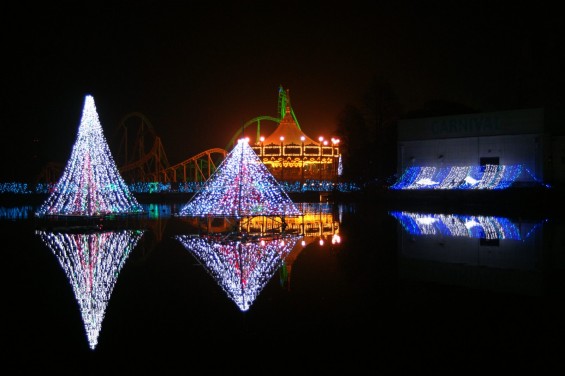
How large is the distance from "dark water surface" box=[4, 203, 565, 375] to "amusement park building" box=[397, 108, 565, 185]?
21408 mm

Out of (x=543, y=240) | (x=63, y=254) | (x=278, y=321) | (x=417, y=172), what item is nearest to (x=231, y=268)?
(x=278, y=321)

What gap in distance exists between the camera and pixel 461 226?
17.7 meters

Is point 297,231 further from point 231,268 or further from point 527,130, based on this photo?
point 527,130

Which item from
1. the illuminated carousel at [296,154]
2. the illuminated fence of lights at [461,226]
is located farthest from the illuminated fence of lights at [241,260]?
the illuminated carousel at [296,154]

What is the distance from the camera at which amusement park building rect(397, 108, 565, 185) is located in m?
31.9

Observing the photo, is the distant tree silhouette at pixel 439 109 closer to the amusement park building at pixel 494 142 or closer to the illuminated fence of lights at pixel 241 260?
the amusement park building at pixel 494 142

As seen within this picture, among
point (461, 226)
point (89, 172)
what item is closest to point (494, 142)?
point (461, 226)

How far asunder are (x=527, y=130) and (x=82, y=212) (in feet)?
81.1

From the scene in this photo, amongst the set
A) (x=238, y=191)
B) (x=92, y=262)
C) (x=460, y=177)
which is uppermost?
(x=460, y=177)

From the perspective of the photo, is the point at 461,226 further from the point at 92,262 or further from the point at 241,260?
the point at 92,262

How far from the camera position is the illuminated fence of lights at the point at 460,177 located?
1237 inches

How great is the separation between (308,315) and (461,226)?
1191 cm

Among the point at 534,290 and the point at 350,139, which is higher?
the point at 350,139

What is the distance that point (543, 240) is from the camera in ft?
45.2
